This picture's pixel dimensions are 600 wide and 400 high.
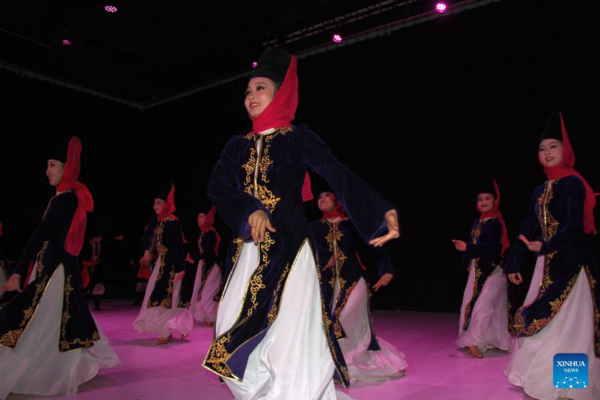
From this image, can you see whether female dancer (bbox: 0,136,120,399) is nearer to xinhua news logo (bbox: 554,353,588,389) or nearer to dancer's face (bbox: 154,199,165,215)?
dancer's face (bbox: 154,199,165,215)

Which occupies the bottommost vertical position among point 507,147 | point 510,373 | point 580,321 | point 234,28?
point 510,373

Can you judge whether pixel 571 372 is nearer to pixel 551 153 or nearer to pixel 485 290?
pixel 551 153

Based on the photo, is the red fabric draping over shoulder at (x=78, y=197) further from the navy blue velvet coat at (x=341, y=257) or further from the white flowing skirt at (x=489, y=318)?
the white flowing skirt at (x=489, y=318)

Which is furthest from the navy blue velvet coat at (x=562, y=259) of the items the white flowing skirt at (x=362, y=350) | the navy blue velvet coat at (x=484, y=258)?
the navy blue velvet coat at (x=484, y=258)

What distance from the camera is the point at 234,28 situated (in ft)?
30.5

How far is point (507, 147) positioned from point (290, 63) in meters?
6.28

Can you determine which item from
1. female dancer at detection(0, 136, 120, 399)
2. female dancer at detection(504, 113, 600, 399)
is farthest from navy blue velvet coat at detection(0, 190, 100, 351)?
female dancer at detection(504, 113, 600, 399)

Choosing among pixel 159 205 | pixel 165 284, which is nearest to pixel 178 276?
pixel 165 284

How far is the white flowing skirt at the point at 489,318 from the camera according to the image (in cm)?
493

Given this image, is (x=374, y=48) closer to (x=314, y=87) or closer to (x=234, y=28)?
(x=314, y=87)

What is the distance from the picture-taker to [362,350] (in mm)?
3939

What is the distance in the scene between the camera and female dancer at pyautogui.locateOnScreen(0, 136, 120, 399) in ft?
10.7

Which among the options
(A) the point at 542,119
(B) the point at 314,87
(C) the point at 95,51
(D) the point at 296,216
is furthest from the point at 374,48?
(D) the point at 296,216

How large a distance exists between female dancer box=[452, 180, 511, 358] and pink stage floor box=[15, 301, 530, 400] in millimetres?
176
